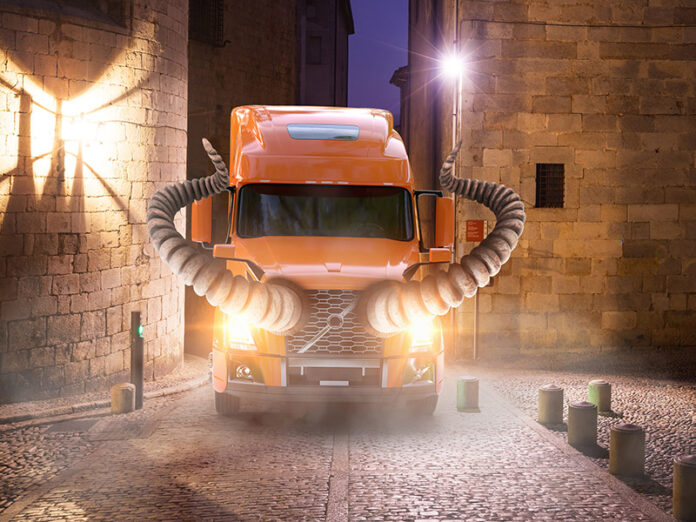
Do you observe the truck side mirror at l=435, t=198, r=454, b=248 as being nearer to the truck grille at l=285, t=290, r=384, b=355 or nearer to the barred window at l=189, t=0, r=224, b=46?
the truck grille at l=285, t=290, r=384, b=355

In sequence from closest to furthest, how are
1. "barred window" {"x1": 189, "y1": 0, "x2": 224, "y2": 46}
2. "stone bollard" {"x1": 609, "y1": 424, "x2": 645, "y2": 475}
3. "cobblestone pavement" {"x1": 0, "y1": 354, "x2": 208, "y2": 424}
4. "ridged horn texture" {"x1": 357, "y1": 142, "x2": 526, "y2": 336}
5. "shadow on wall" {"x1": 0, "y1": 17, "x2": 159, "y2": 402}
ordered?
"stone bollard" {"x1": 609, "y1": 424, "x2": 645, "y2": 475}
"ridged horn texture" {"x1": 357, "y1": 142, "x2": 526, "y2": 336}
"cobblestone pavement" {"x1": 0, "y1": 354, "x2": 208, "y2": 424}
"shadow on wall" {"x1": 0, "y1": 17, "x2": 159, "y2": 402}
"barred window" {"x1": 189, "y1": 0, "x2": 224, "y2": 46}

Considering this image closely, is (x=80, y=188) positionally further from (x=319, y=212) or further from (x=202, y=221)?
(x=319, y=212)

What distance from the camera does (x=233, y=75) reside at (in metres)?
25.9

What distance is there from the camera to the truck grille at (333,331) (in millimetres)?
8102

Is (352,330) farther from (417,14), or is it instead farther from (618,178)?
(417,14)

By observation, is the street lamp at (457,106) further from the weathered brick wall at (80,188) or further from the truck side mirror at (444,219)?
the truck side mirror at (444,219)

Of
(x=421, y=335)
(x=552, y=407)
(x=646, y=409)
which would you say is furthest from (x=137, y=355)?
(x=646, y=409)

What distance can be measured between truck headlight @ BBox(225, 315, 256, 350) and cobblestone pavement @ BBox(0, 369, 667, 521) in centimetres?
95

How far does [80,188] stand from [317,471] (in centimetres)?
556

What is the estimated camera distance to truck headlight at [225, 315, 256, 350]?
8211mm

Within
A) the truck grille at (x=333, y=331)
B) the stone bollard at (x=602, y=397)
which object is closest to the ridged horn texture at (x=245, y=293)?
the truck grille at (x=333, y=331)

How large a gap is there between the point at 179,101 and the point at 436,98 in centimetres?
936

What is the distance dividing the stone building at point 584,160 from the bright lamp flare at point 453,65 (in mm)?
122

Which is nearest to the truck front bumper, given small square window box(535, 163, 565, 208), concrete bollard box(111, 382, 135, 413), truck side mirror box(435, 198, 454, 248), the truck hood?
the truck hood
